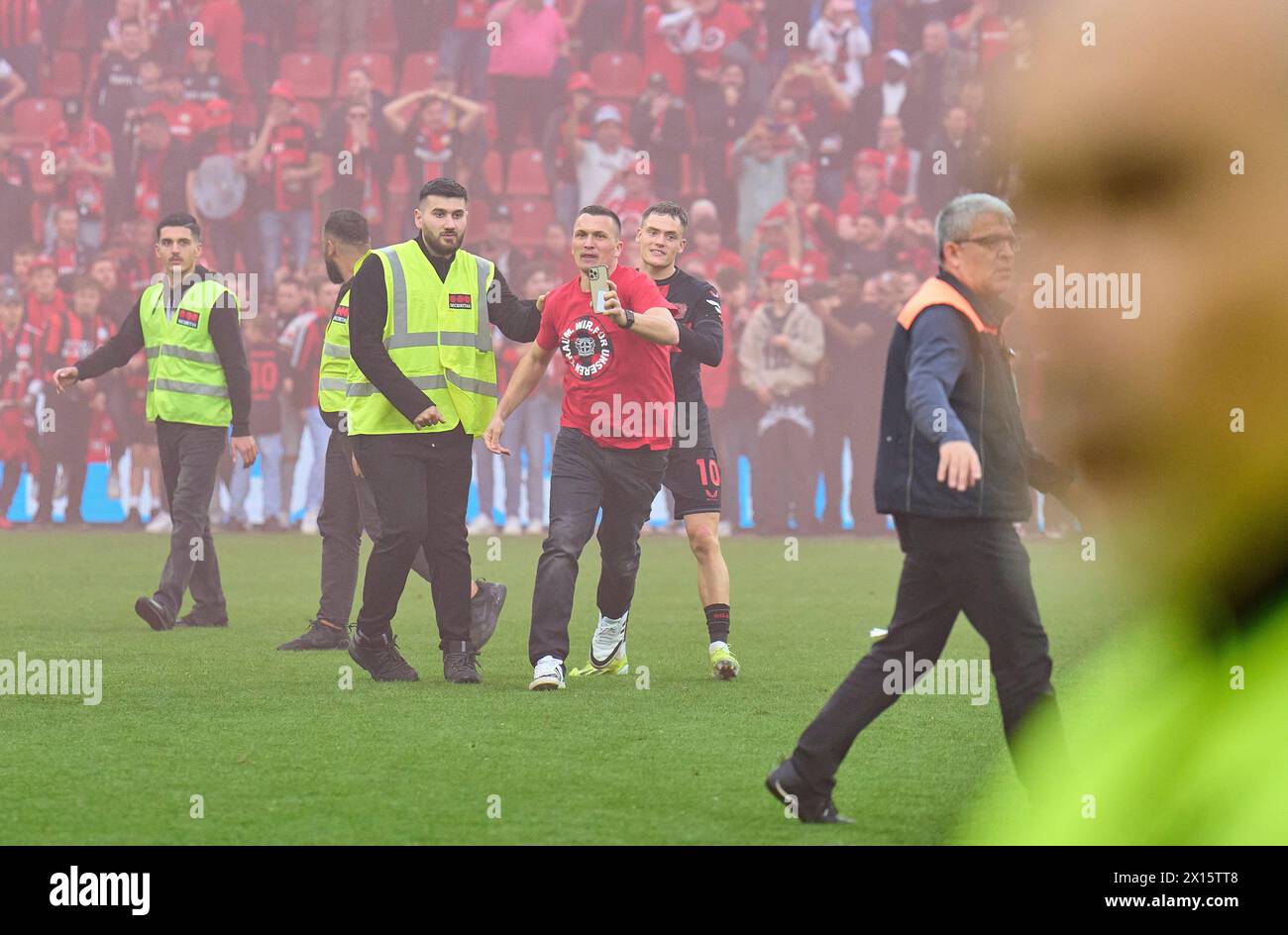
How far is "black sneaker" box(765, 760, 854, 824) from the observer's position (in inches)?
228

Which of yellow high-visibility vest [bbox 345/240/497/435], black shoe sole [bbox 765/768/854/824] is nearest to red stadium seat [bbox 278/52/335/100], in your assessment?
yellow high-visibility vest [bbox 345/240/497/435]

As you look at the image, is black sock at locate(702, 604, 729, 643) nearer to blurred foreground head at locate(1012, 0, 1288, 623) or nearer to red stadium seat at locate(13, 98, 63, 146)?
blurred foreground head at locate(1012, 0, 1288, 623)

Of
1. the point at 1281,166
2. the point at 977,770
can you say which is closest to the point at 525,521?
the point at 1281,166

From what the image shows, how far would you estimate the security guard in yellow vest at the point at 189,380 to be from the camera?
11.1m

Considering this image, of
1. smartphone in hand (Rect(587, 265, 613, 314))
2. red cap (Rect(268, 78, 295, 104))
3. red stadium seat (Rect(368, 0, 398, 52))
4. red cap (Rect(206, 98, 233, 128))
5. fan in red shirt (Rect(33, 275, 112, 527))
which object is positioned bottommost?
smartphone in hand (Rect(587, 265, 613, 314))

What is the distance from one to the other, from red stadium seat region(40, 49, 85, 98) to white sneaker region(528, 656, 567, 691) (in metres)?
15.5

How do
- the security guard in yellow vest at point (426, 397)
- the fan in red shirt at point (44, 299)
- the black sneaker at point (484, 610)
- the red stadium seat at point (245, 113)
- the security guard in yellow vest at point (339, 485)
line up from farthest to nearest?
the red stadium seat at point (245, 113), the fan in red shirt at point (44, 299), the security guard in yellow vest at point (339, 485), the black sneaker at point (484, 610), the security guard in yellow vest at point (426, 397)

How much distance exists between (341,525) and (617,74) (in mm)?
12088

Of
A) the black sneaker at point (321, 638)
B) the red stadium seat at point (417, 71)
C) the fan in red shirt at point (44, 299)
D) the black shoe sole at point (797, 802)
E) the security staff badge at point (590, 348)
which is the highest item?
the red stadium seat at point (417, 71)

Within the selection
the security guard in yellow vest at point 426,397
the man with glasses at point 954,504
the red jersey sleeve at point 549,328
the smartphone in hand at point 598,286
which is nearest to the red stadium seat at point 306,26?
the security guard in yellow vest at point 426,397

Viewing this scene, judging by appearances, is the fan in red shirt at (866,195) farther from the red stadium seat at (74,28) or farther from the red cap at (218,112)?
the red stadium seat at (74,28)

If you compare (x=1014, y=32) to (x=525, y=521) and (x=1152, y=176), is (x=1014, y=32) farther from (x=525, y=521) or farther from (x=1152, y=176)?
(x=525, y=521)

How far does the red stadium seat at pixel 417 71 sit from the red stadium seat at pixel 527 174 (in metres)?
A: 1.43
